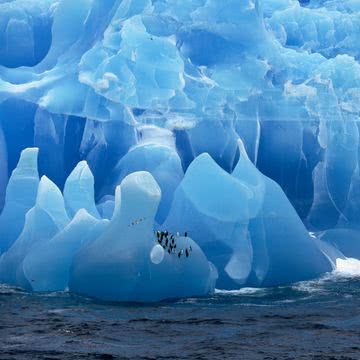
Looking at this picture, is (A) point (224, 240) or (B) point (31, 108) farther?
(B) point (31, 108)

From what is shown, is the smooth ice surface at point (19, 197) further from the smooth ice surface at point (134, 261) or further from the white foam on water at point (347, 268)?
the white foam on water at point (347, 268)

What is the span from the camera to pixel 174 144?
55.0 feet

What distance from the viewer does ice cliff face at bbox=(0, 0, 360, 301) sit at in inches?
479

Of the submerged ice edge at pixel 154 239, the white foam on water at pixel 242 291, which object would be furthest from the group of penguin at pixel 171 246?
the white foam on water at pixel 242 291

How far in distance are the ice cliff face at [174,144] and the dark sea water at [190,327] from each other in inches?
30.6

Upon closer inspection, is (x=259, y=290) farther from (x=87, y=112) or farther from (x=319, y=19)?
(x=319, y=19)

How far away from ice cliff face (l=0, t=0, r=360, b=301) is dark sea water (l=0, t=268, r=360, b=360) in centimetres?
78

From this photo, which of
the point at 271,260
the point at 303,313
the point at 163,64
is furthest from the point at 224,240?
the point at 163,64

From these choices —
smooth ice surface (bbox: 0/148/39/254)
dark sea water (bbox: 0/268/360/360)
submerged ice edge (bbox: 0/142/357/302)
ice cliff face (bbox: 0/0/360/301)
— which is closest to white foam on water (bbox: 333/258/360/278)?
submerged ice edge (bbox: 0/142/357/302)

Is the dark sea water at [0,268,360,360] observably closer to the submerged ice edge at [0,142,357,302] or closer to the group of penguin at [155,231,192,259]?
the submerged ice edge at [0,142,357,302]

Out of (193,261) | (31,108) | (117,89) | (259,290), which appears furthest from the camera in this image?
(31,108)

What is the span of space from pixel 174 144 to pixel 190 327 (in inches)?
298

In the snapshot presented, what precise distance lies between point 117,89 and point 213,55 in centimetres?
209

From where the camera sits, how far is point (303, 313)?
34.7ft
